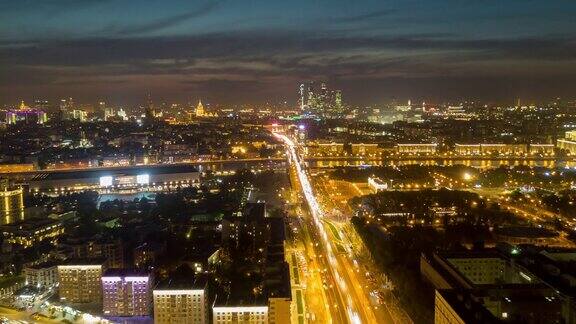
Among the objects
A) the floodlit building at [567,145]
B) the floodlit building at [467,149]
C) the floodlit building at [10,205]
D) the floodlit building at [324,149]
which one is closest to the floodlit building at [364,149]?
the floodlit building at [324,149]

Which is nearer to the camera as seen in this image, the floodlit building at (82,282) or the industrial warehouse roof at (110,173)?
the floodlit building at (82,282)

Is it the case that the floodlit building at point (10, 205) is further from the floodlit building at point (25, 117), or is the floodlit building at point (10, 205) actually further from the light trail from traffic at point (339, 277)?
the floodlit building at point (25, 117)

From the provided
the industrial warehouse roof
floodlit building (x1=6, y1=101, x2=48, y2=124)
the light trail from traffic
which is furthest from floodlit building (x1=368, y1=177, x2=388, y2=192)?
floodlit building (x1=6, y1=101, x2=48, y2=124)

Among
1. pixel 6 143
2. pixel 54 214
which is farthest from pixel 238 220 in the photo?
pixel 6 143

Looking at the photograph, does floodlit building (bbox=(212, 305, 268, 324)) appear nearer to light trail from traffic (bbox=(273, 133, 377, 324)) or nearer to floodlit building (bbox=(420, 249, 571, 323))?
light trail from traffic (bbox=(273, 133, 377, 324))

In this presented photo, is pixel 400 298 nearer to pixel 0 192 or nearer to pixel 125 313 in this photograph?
pixel 125 313

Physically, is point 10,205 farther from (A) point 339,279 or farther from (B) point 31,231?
(A) point 339,279

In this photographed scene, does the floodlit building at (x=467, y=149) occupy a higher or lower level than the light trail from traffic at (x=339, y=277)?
higher
